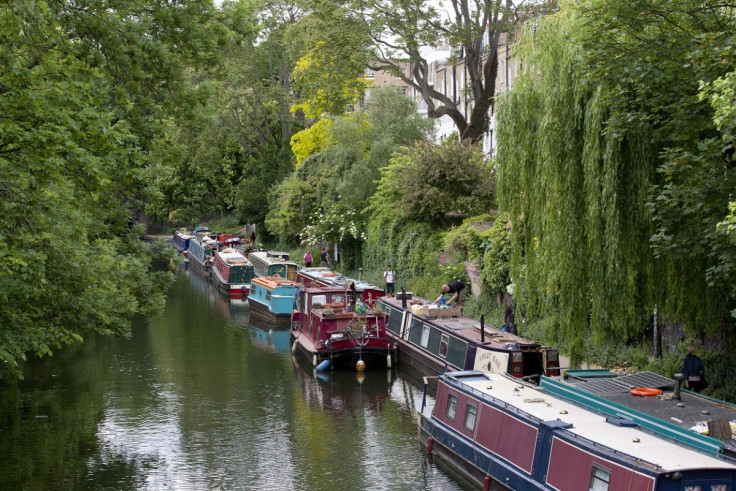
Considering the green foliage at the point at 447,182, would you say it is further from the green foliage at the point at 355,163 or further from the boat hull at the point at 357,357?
the boat hull at the point at 357,357

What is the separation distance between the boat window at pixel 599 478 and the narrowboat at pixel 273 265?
93.2 feet

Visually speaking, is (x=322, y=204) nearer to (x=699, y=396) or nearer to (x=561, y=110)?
(x=561, y=110)

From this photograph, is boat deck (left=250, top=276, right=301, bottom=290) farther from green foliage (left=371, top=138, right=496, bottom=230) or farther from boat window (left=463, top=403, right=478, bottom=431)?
boat window (left=463, top=403, right=478, bottom=431)

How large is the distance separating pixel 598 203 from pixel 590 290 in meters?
2.04

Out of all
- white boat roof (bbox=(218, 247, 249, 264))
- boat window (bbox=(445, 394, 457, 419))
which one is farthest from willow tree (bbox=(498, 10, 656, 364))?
white boat roof (bbox=(218, 247, 249, 264))

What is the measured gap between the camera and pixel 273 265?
4009 cm

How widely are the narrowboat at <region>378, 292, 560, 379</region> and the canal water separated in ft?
2.72

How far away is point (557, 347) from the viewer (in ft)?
64.3

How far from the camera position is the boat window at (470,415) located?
1518 cm

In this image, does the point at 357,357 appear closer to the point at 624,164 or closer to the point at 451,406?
the point at 451,406

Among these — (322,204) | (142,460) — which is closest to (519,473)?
(142,460)

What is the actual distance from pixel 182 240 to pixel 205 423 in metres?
47.0

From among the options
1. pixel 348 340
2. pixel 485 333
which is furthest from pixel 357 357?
pixel 485 333

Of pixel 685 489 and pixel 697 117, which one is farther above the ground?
pixel 697 117
